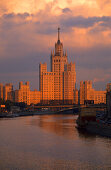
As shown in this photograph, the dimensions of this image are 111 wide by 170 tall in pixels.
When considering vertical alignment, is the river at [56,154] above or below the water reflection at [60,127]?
below

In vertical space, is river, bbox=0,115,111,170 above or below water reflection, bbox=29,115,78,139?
below

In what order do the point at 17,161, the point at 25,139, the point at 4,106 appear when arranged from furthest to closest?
1. the point at 4,106
2. the point at 25,139
3. the point at 17,161

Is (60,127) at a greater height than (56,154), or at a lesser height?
greater

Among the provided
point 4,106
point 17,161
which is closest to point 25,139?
point 17,161

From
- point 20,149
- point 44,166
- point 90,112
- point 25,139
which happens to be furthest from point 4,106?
point 44,166

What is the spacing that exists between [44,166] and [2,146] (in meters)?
16.1

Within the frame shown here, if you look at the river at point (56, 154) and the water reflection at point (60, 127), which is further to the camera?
the water reflection at point (60, 127)

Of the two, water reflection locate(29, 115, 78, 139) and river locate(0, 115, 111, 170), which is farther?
water reflection locate(29, 115, 78, 139)

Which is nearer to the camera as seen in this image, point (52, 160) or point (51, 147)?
point (52, 160)

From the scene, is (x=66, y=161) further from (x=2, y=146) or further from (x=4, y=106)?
(x=4, y=106)

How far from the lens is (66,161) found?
4250 cm

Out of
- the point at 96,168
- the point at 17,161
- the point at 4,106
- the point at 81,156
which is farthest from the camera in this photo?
the point at 4,106

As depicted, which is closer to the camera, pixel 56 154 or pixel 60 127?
pixel 56 154

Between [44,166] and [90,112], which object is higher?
[90,112]
